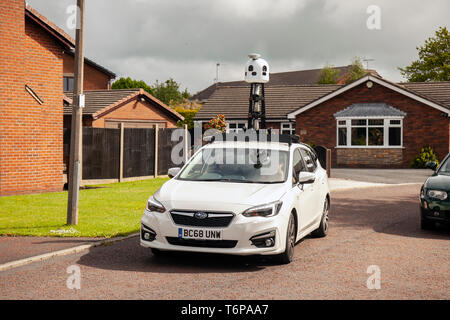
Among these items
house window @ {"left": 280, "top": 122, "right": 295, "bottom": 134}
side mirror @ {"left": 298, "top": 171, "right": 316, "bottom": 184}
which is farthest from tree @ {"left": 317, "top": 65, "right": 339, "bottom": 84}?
side mirror @ {"left": 298, "top": 171, "right": 316, "bottom": 184}

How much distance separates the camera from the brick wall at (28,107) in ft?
49.7

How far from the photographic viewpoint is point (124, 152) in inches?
811

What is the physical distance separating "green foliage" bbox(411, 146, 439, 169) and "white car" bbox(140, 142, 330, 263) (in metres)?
26.6

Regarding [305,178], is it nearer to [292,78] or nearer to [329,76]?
[329,76]

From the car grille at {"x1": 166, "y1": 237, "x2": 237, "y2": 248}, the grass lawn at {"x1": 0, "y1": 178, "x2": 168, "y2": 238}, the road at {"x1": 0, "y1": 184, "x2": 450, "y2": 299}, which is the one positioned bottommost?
the road at {"x1": 0, "y1": 184, "x2": 450, "y2": 299}

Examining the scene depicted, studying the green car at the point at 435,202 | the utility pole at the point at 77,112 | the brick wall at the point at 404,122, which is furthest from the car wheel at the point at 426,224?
the brick wall at the point at 404,122

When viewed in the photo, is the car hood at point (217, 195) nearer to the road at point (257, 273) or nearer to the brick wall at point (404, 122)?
the road at point (257, 273)

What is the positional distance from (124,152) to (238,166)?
12.8 meters

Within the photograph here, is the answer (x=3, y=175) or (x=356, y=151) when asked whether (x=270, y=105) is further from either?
(x=3, y=175)

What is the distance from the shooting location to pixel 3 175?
15070 millimetres

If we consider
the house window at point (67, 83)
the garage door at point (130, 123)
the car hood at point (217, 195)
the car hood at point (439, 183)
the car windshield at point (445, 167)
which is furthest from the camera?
the house window at point (67, 83)

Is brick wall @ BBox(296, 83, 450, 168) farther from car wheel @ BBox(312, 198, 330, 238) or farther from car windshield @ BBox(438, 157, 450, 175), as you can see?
car wheel @ BBox(312, 198, 330, 238)

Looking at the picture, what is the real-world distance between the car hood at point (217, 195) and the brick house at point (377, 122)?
92.6ft

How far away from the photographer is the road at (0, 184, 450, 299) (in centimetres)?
600
